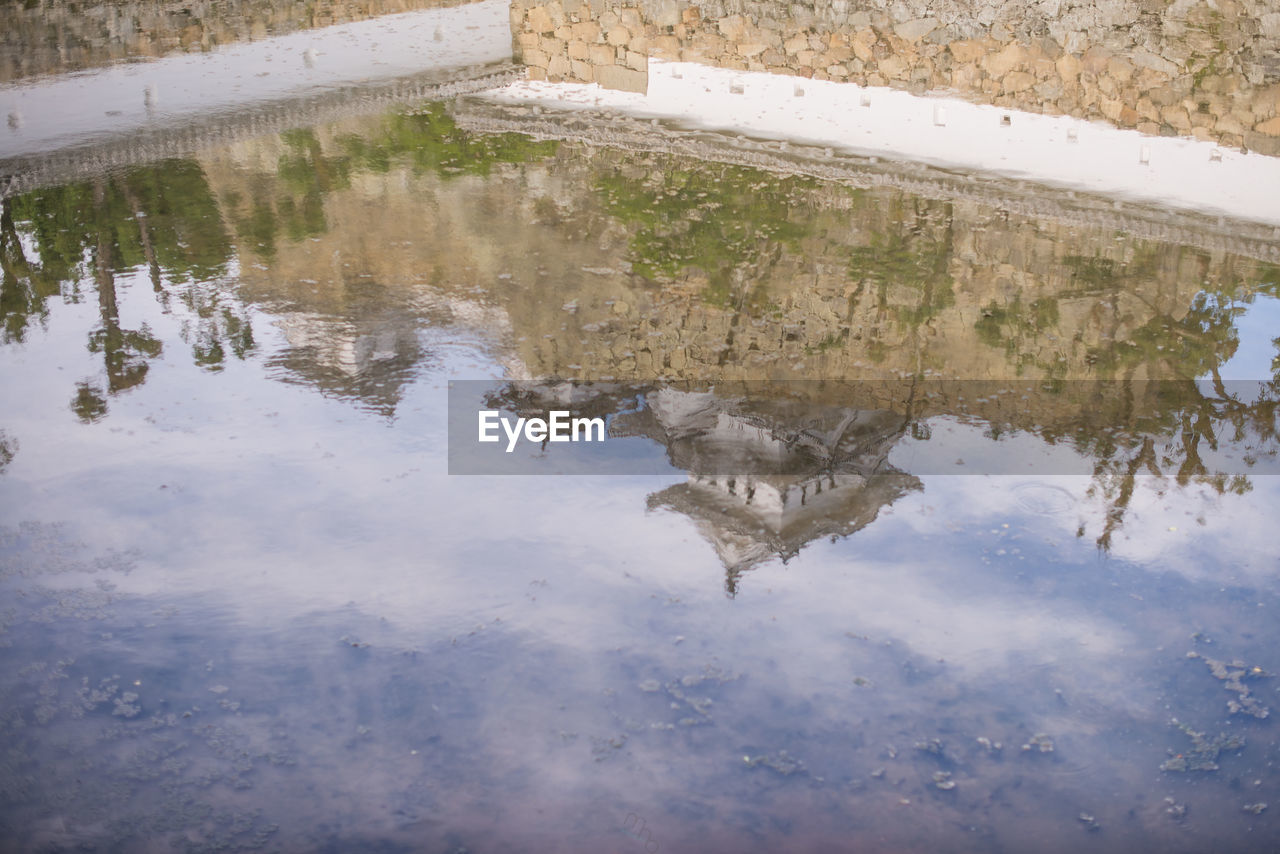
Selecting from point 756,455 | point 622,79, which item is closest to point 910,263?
point 756,455

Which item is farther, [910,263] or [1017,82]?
[1017,82]

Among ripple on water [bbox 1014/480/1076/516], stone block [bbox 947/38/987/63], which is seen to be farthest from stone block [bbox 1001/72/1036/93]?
ripple on water [bbox 1014/480/1076/516]

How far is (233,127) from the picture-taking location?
11.1 metres

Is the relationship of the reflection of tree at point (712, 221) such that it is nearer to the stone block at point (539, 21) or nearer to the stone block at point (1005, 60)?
the stone block at point (1005, 60)

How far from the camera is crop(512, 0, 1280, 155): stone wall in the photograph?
9.62 meters

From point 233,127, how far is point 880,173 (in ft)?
20.2

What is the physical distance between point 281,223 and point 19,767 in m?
5.57

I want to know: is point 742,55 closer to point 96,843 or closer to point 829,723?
point 829,723

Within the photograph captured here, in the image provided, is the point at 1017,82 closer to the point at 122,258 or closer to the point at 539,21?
the point at 539,21

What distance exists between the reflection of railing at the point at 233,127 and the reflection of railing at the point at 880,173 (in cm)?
66

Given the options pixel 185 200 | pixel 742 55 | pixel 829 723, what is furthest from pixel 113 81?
pixel 829 723

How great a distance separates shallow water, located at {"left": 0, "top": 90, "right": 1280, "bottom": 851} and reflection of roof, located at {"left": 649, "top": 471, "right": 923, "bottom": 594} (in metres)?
0.02

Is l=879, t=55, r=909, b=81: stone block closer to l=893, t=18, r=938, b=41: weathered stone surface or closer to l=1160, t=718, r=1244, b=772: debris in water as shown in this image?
l=893, t=18, r=938, b=41: weathered stone surface

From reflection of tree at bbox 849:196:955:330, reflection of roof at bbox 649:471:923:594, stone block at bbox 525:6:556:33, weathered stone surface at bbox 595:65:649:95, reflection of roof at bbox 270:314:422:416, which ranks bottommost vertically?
reflection of roof at bbox 649:471:923:594
